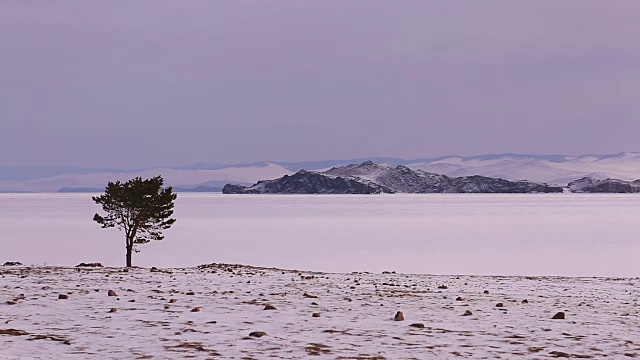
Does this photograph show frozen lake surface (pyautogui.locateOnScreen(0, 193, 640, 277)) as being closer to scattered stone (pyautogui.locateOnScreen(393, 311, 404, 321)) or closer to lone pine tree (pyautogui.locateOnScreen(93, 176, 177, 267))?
lone pine tree (pyautogui.locateOnScreen(93, 176, 177, 267))

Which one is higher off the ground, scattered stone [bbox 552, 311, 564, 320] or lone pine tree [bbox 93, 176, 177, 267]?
lone pine tree [bbox 93, 176, 177, 267]

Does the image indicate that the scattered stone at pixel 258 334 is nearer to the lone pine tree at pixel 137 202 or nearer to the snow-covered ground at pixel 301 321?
the snow-covered ground at pixel 301 321

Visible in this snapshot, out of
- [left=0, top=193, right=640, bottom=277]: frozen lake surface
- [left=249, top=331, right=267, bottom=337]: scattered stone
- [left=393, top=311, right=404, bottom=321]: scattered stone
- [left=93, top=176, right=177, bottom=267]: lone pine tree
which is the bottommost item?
[left=0, top=193, right=640, bottom=277]: frozen lake surface

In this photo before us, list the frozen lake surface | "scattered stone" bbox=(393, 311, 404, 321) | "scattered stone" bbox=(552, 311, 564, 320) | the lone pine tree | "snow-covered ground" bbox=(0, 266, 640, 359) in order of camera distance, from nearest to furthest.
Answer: "snow-covered ground" bbox=(0, 266, 640, 359) < "scattered stone" bbox=(393, 311, 404, 321) < "scattered stone" bbox=(552, 311, 564, 320) < the lone pine tree < the frozen lake surface

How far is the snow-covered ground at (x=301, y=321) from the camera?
12.5m

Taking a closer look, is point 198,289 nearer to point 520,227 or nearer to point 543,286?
point 543,286

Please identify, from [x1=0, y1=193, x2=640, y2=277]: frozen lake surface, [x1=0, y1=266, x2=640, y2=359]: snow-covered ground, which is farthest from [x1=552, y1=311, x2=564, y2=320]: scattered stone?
[x1=0, y1=193, x2=640, y2=277]: frozen lake surface

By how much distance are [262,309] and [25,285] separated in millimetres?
9269

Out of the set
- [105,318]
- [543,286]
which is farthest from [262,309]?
[543,286]

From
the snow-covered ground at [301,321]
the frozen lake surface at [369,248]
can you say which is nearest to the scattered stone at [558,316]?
the snow-covered ground at [301,321]

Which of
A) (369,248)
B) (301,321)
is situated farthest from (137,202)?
(369,248)

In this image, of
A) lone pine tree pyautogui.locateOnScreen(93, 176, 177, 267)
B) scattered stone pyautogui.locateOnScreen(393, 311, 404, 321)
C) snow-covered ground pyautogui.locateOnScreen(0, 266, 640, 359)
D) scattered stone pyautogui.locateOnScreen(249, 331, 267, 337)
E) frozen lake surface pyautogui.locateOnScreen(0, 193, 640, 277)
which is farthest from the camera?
frozen lake surface pyautogui.locateOnScreen(0, 193, 640, 277)

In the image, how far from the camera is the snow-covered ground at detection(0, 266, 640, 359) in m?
12.5

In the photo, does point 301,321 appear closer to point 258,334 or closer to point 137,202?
point 258,334
